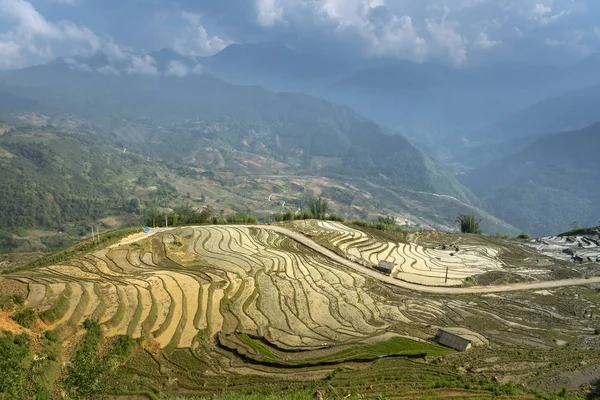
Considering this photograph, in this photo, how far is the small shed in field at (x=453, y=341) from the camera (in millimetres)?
32344

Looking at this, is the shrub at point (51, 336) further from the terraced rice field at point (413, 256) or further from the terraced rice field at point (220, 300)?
the terraced rice field at point (413, 256)

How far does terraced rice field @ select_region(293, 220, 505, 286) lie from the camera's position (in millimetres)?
57406

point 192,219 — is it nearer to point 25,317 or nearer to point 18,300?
point 18,300

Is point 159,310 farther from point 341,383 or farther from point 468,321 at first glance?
point 468,321

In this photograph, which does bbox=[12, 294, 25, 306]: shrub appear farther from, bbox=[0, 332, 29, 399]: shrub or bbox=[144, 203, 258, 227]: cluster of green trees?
bbox=[144, 203, 258, 227]: cluster of green trees

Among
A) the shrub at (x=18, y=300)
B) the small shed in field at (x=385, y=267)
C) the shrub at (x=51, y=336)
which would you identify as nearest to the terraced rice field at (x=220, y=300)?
the shrub at (x=18, y=300)

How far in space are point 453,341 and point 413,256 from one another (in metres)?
36.3

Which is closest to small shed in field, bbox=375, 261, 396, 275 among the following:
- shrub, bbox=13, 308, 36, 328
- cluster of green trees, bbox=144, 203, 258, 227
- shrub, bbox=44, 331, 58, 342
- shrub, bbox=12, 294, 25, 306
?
cluster of green trees, bbox=144, 203, 258, 227

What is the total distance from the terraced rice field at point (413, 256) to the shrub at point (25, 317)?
44.5m

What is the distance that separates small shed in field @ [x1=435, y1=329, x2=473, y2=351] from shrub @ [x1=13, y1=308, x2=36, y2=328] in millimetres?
34105

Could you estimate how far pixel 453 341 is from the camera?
108 feet

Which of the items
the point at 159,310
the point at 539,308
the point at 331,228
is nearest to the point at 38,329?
the point at 159,310

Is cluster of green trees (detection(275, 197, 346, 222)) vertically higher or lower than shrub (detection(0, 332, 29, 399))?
higher

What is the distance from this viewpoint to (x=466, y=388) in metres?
22.8
